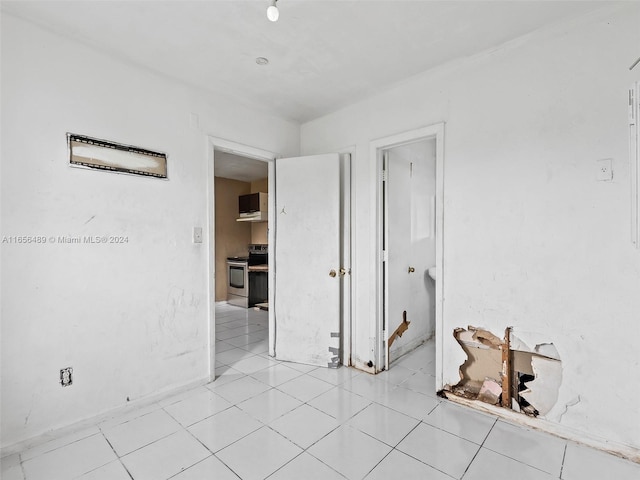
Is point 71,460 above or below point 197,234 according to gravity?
below

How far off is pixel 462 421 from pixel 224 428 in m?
1.63

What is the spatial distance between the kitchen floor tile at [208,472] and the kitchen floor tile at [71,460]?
484mm

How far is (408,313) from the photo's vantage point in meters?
3.51

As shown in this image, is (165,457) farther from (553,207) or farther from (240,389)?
(553,207)

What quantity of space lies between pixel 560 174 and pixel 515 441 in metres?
A: 1.70

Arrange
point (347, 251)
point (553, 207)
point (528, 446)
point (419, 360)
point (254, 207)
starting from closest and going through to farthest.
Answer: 1. point (528, 446)
2. point (553, 207)
3. point (347, 251)
4. point (419, 360)
5. point (254, 207)

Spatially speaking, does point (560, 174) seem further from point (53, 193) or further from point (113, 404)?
point (113, 404)

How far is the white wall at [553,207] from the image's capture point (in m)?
1.84

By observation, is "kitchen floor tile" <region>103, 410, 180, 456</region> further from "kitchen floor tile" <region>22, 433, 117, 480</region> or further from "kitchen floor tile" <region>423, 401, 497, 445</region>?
"kitchen floor tile" <region>423, 401, 497, 445</region>

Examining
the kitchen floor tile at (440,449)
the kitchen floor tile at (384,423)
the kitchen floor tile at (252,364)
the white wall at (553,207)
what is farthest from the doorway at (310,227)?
the kitchen floor tile at (440,449)

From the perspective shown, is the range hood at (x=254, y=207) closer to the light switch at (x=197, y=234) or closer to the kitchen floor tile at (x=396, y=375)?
the light switch at (x=197, y=234)

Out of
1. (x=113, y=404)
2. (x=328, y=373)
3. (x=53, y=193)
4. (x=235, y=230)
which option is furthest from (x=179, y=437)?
(x=235, y=230)

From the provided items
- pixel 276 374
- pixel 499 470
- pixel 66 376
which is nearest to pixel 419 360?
pixel 276 374

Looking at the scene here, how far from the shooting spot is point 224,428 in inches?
83.7
